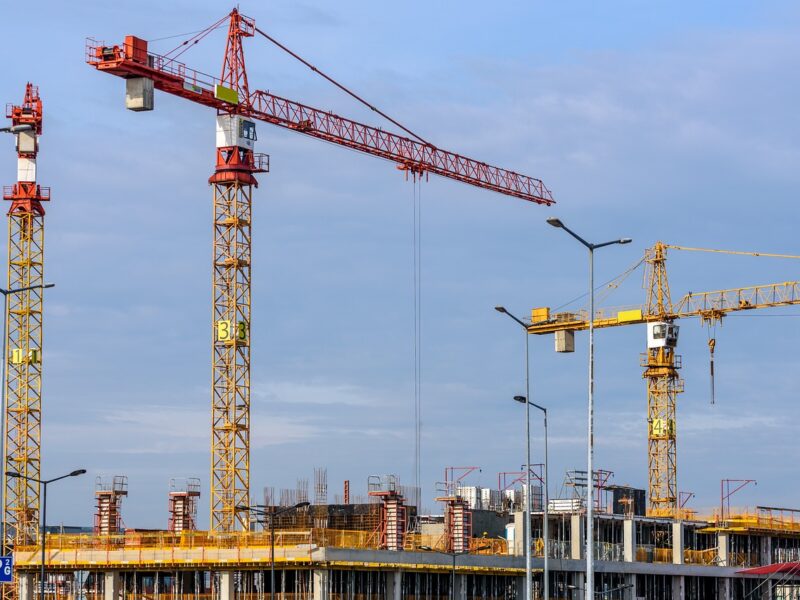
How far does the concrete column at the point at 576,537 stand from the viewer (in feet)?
371

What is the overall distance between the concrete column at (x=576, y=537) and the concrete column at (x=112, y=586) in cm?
3208

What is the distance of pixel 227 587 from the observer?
99.1 m

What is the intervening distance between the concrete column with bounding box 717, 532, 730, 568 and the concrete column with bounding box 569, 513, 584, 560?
2040 centimetres

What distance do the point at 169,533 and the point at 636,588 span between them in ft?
117

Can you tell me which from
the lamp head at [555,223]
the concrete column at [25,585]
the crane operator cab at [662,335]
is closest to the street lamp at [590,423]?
the lamp head at [555,223]

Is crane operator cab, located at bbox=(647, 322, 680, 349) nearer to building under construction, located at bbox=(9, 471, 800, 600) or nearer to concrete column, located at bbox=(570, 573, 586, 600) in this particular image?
building under construction, located at bbox=(9, 471, 800, 600)

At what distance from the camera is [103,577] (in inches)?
4218

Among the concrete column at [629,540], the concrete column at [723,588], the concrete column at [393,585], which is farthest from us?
the concrete column at [723,588]

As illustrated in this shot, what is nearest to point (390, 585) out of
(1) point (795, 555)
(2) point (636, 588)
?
(2) point (636, 588)

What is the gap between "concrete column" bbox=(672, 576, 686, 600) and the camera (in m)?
123

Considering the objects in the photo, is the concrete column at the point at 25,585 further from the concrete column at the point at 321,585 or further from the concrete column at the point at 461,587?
the concrete column at the point at 461,587

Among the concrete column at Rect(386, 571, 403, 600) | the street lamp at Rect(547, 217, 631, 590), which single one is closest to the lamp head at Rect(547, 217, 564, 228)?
the street lamp at Rect(547, 217, 631, 590)

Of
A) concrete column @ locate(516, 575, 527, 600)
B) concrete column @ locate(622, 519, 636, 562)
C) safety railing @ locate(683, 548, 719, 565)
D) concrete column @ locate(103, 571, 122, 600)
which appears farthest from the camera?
safety railing @ locate(683, 548, 719, 565)

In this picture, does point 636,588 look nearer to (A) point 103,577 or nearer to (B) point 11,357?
(A) point 103,577
